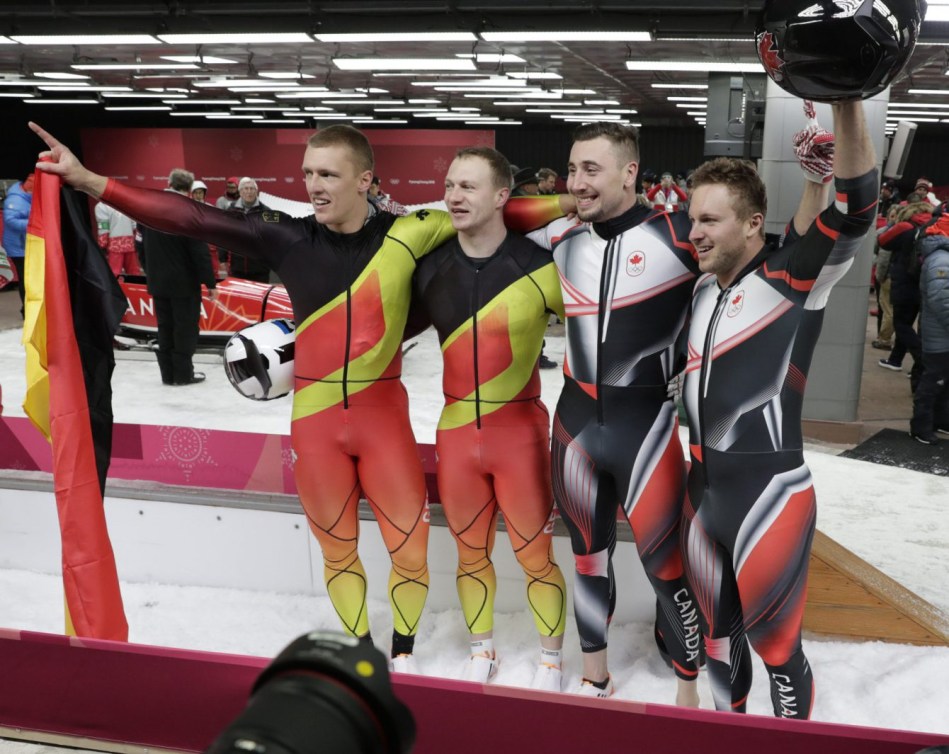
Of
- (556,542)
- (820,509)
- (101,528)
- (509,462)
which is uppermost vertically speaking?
(509,462)

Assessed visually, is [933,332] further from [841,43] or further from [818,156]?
[841,43]

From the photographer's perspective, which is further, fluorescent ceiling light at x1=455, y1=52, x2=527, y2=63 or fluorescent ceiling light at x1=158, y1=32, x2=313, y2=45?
fluorescent ceiling light at x1=455, y1=52, x2=527, y2=63

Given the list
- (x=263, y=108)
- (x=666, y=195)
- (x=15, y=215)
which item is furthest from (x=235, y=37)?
(x=263, y=108)

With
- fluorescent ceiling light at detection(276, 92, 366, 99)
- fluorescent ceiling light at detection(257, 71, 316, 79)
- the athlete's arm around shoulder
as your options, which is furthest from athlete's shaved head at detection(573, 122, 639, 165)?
fluorescent ceiling light at detection(276, 92, 366, 99)

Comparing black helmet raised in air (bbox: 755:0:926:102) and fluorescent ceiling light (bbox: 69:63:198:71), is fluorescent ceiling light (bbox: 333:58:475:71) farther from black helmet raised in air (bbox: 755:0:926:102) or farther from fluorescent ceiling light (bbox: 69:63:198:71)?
black helmet raised in air (bbox: 755:0:926:102)

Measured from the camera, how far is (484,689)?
65.6 inches

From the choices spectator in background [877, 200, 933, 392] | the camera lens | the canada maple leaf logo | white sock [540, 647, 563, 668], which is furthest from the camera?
spectator in background [877, 200, 933, 392]

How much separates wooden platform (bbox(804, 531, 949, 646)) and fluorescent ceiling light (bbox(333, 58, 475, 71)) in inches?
351

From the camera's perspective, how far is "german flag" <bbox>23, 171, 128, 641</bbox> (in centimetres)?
271

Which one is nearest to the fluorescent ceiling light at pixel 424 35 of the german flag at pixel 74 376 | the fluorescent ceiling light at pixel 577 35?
the fluorescent ceiling light at pixel 577 35

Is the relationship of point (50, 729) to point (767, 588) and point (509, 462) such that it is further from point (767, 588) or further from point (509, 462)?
point (767, 588)

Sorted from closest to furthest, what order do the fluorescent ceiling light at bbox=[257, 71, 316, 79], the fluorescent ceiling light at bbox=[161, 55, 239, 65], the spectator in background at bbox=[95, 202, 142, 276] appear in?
1. the spectator in background at bbox=[95, 202, 142, 276]
2. the fluorescent ceiling light at bbox=[161, 55, 239, 65]
3. the fluorescent ceiling light at bbox=[257, 71, 316, 79]

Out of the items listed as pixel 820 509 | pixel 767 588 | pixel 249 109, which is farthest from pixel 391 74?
pixel 767 588

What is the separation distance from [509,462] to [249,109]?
2117 centimetres
